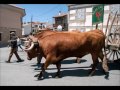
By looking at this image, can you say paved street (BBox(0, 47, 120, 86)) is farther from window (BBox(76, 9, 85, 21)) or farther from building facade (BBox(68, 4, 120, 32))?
window (BBox(76, 9, 85, 21))

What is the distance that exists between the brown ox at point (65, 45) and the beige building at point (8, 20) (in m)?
22.5

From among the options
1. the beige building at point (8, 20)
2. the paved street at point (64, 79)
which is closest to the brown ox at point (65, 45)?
the paved street at point (64, 79)

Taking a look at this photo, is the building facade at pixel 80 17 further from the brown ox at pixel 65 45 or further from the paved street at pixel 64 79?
the brown ox at pixel 65 45

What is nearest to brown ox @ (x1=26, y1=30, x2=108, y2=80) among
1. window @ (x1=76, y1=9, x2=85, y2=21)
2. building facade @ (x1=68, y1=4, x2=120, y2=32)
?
building facade @ (x1=68, y1=4, x2=120, y2=32)

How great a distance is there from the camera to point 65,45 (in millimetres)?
8922

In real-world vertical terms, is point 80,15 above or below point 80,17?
above

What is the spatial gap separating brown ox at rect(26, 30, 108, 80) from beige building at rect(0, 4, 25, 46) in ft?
73.9

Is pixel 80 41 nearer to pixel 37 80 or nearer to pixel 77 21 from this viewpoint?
pixel 37 80

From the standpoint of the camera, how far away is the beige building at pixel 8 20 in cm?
3134

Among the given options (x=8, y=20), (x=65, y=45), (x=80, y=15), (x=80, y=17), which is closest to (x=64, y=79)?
(x=65, y=45)

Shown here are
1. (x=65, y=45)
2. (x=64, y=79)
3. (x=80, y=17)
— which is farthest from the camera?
(x=80, y=17)

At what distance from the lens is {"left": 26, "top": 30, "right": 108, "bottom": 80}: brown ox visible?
8836 mm

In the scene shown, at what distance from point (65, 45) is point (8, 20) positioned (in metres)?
25.1

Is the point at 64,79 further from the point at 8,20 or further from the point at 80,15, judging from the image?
the point at 80,15
